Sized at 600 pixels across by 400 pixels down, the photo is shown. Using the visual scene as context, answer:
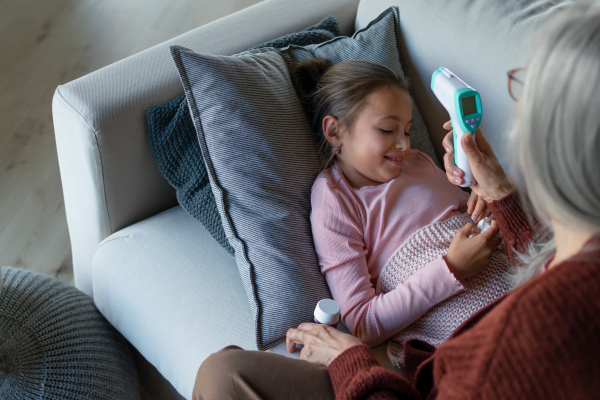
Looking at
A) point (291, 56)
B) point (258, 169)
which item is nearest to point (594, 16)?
point (258, 169)

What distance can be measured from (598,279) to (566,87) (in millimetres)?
219

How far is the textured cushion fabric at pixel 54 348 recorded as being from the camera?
3.82 ft

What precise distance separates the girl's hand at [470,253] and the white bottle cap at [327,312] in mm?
255

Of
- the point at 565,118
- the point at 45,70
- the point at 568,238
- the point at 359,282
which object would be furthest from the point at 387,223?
the point at 45,70

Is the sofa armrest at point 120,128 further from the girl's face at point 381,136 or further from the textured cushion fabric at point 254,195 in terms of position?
the girl's face at point 381,136

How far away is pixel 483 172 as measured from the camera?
116 centimetres

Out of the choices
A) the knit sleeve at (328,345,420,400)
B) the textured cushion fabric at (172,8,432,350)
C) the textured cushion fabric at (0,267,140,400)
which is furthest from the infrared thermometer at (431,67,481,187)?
the textured cushion fabric at (0,267,140,400)

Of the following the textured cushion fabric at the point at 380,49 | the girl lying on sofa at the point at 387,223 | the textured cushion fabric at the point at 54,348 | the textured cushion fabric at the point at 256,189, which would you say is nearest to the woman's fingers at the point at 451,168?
the girl lying on sofa at the point at 387,223

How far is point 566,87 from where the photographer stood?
61 centimetres

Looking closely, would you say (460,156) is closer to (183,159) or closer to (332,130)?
(332,130)

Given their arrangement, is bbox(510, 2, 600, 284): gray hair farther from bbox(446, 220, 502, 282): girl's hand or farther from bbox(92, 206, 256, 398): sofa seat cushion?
bbox(92, 206, 256, 398): sofa seat cushion

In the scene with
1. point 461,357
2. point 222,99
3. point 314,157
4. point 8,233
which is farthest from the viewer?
point 8,233

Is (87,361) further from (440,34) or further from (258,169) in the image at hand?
(440,34)

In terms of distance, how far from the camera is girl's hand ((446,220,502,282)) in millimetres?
1160
